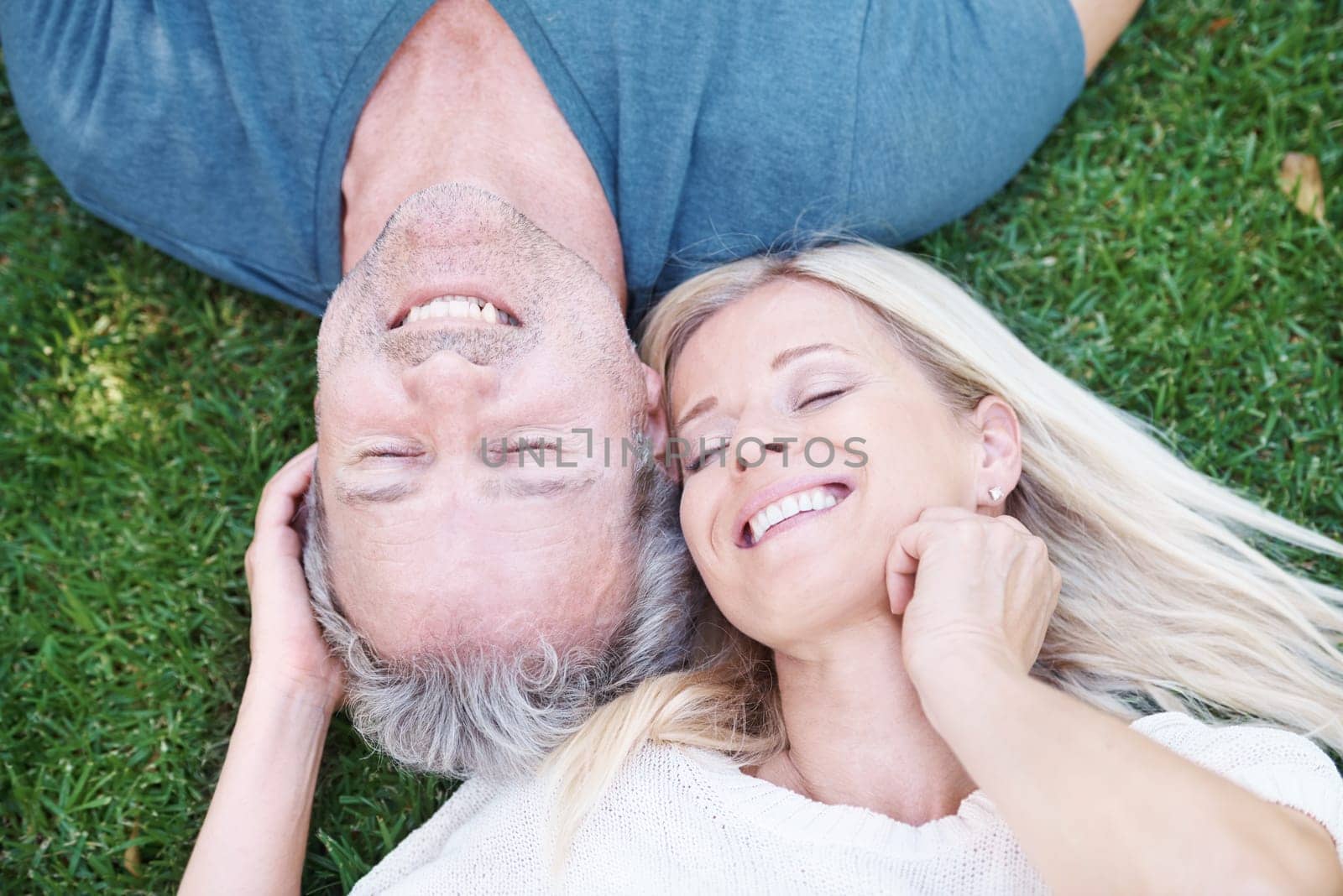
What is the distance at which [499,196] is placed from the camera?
9.72ft

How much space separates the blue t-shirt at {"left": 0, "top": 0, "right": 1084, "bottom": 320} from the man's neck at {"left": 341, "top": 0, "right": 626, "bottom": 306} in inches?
2.9

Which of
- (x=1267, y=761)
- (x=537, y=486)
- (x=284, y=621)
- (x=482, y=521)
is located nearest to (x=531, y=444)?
(x=537, y=486)

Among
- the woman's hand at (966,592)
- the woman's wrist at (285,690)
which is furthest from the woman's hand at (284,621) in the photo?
the woman's hand at (966,592)

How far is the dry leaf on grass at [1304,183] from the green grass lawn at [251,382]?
0.11 feet

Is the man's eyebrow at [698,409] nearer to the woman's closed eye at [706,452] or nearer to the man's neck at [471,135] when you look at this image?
the woman's closed eye at [706,452]

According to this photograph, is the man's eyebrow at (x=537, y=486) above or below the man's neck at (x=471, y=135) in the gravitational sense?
below

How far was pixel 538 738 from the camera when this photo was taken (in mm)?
2795

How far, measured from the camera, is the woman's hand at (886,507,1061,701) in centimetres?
237

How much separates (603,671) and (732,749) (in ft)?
1.36

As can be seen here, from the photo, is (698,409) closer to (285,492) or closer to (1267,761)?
(285,492)

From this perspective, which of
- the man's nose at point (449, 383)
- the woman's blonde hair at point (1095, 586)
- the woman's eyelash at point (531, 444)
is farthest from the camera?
the woman's blonde hair at point (1095, 586)

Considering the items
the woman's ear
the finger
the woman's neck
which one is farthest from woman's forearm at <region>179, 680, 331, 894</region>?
the woman's ear

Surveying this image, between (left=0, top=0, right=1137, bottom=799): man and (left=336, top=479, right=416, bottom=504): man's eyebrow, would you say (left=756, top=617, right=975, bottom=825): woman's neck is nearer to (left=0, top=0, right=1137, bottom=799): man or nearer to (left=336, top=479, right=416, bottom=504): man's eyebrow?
(left=0, top=0, right=1137, bottom=799): man

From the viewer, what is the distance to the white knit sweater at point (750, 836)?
8.08ft
